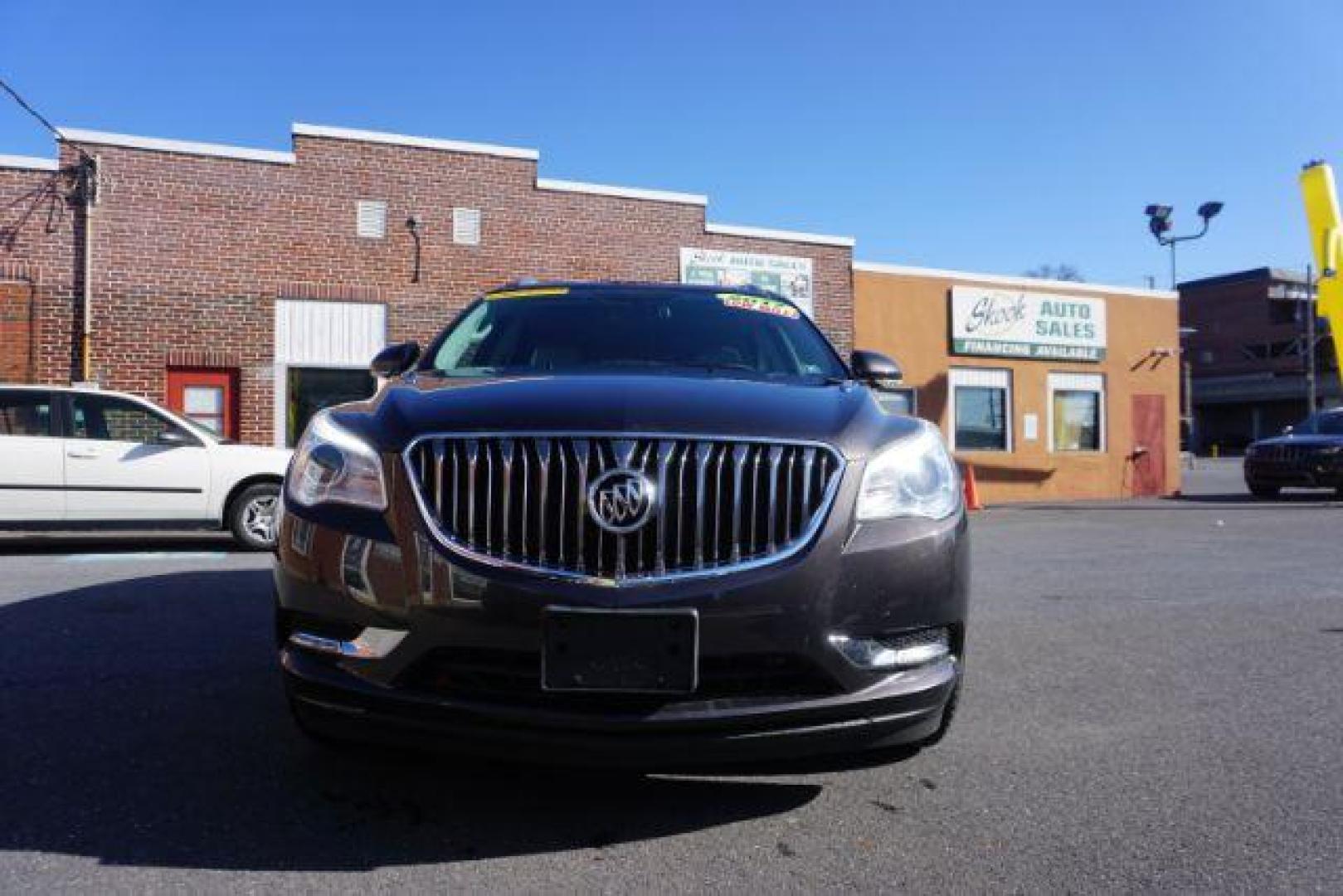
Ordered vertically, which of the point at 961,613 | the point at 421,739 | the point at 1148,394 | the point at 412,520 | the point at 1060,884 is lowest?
the point at 1060,884

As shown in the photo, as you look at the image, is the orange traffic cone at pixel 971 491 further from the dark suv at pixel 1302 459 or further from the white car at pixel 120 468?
the white car at pixel 120 468

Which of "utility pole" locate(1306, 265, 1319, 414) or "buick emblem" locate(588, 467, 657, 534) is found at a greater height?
"utility pole" locate(1306, 265, 1319, 414)

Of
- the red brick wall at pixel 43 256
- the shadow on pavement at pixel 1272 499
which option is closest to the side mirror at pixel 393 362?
the red brick wall at pixel 43 256

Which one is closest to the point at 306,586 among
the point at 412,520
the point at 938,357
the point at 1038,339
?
the point at 412,520

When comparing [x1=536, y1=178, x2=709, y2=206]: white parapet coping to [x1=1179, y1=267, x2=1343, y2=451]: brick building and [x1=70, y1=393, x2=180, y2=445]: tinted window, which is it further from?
[x1=1179, y1=267, x2=1343, y2=451]: brick building

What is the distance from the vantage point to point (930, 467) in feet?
9.26

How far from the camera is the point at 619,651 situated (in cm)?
237

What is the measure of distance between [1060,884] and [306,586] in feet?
6.48

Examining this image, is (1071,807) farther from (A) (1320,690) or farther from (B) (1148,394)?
(B) (1148,394)

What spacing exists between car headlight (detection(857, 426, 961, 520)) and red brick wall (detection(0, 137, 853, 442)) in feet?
44.2

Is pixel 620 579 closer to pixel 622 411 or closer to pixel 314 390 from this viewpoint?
pixel 622 411

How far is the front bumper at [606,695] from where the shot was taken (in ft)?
7.82

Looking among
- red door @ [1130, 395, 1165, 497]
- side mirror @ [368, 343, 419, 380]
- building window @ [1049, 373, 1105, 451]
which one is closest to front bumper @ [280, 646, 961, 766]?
side mirror @ [368, 343, 419, 380]

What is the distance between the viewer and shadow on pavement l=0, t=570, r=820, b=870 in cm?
261
